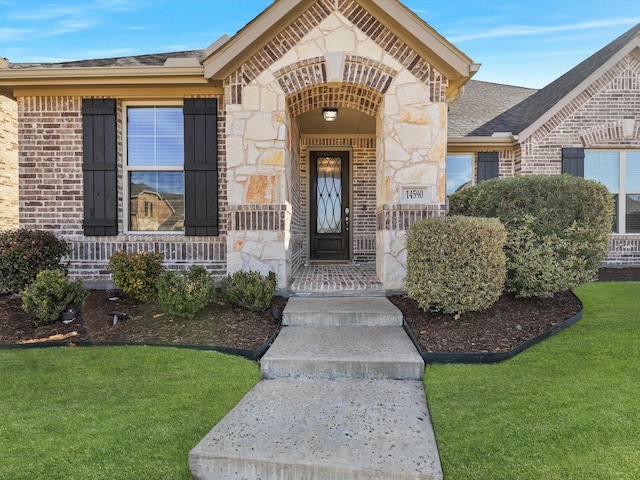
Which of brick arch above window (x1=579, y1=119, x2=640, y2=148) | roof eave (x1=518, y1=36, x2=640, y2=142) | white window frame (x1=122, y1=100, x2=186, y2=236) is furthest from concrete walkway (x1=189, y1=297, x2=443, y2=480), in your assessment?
brick arch above window (x1=579, y1=119, x2=640, y2=148)

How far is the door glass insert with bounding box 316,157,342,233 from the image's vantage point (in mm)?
8727

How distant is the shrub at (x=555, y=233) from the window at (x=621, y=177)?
4.37 meters

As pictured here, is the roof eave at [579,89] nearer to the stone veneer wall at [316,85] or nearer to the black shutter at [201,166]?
the stone veneer wall at [316,85]

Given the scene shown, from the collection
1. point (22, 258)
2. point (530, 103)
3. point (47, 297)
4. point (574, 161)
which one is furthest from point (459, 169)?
point (22, 258)

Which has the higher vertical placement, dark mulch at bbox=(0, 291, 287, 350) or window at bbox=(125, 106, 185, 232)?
window at bbox=(125, 106, 185, 232)

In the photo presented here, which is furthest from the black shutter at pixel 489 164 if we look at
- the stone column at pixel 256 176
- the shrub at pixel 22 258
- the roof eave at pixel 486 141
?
the shrub at pixel 22 258

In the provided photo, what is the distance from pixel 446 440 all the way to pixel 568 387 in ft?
4.24

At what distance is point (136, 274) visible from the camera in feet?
15.7

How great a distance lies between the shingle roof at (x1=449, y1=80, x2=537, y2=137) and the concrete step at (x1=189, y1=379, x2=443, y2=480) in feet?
23.5

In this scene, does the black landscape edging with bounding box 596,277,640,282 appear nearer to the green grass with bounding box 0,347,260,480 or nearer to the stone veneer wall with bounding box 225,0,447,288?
the stone veneer wall with bounding box 225,0,447,288

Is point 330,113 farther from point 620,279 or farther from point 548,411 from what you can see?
point 620,279

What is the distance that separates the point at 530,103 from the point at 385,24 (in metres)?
6.61

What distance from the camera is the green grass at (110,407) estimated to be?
6.75ft

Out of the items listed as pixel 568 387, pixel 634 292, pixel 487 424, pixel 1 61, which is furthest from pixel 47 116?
pixel 634 292
